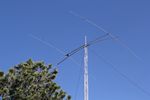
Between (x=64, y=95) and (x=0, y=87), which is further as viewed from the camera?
(x=64, y=95)

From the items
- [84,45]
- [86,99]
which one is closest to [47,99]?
[84,45]

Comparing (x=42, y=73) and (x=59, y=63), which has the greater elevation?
(x=42, y=73)

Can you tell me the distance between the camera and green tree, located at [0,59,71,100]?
89.2ft

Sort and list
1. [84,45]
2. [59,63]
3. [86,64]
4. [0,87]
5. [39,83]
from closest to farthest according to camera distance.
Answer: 1. [86,64]
2. [84,45]
3. [59,63]
4. [0,87]
5. [39,83]

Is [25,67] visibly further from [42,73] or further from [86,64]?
[86,64]

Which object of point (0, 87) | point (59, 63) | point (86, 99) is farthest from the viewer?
point (0, 87)

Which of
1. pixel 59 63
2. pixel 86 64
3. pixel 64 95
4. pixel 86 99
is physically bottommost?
pixel 86 99

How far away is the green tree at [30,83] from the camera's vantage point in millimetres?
27203

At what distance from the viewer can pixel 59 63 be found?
22.1m

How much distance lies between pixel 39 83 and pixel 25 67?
179 centimetres

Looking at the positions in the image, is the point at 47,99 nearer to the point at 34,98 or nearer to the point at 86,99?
the point at 34,98

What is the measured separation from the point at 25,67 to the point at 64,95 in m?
4.27

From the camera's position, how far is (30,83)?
28.0 meters

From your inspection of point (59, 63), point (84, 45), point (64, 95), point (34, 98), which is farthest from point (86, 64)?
point (64, 95)
